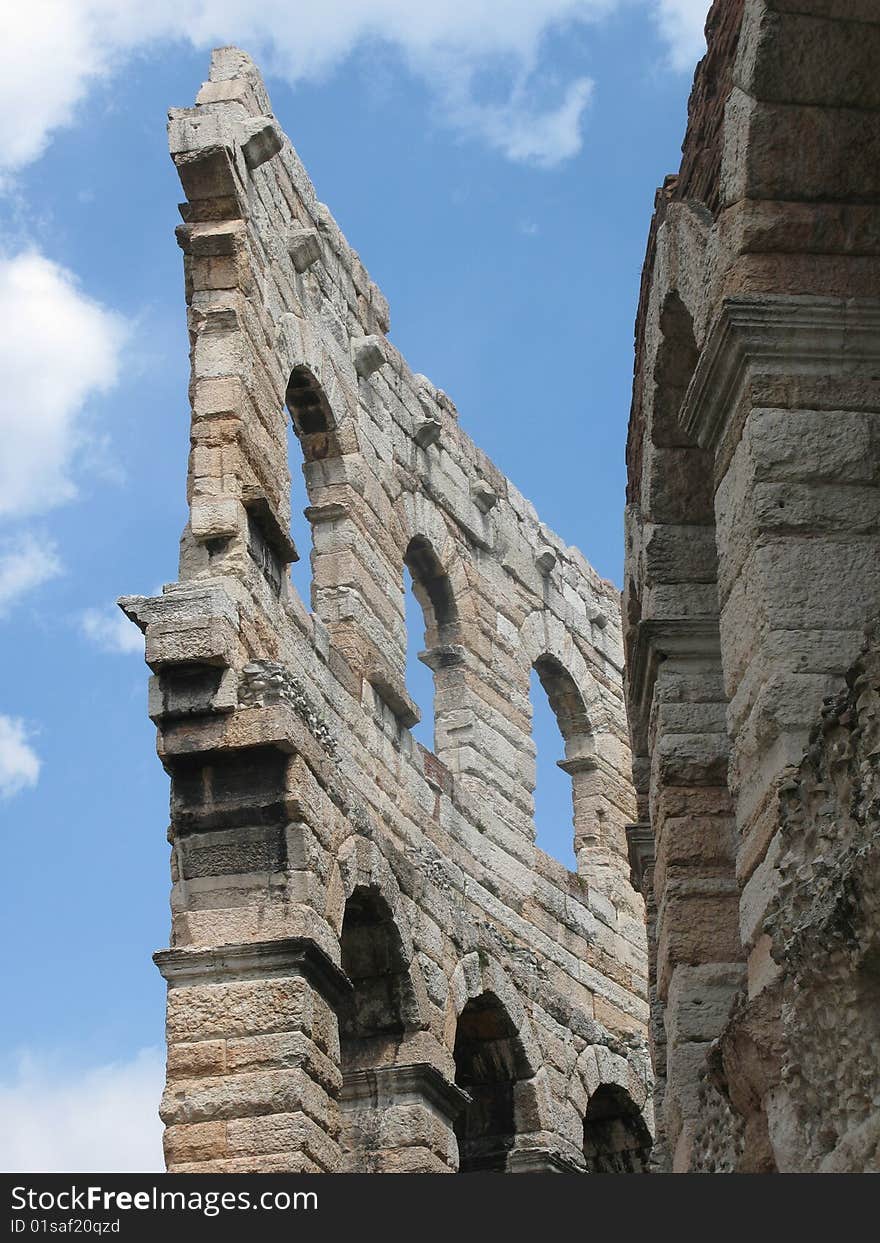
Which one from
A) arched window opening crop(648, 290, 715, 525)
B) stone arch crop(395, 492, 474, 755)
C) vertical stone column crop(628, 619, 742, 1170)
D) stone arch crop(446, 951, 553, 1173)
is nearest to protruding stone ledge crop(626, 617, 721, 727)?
vertical stone column crop(628, 619, 742, 1170)

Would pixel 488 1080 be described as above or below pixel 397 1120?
above

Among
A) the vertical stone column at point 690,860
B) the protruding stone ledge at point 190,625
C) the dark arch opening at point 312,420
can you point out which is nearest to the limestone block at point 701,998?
the vertical stone column at point 690,860

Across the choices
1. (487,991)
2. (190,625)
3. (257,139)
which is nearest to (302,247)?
(257,139)

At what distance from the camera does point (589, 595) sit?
56.5 feet

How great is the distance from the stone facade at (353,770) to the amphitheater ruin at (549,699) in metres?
0.03

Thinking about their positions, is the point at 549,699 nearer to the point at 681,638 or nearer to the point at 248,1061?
the point at 248,1061

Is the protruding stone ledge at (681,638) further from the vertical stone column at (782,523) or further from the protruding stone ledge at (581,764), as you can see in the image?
the protruding stone ledge at (581,764)

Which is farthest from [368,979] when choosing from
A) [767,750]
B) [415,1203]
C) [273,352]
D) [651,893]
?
[415,1203]

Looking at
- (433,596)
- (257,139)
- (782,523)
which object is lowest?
(782,523)

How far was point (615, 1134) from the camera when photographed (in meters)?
14.1

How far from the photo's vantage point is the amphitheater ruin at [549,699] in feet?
15.6

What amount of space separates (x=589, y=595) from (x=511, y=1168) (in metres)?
6.54

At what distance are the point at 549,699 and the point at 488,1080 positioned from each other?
4.71 m

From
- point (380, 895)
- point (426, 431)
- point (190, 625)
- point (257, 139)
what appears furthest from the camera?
point (426, 431)
